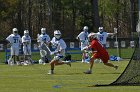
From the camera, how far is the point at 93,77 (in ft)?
81.0

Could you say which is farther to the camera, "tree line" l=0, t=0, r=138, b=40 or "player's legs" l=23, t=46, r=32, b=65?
"tree line" l=0, t=0, r=138, b=40

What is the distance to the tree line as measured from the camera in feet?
243

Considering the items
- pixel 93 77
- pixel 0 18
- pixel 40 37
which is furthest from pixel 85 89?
pixel 0 18

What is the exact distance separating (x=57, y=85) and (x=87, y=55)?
18330 mm

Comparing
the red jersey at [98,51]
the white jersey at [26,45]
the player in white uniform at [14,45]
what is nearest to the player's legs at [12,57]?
the player in white uniform at [14,45]

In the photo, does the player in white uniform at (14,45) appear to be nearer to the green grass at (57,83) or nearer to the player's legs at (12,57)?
the player's legs at (12,57)

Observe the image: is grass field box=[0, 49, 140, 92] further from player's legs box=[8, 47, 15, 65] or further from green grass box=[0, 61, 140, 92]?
player's legs box=[8, 47, 15, 65]

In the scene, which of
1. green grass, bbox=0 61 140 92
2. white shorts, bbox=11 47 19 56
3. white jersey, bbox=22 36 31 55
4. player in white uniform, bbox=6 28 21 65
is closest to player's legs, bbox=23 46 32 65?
white jersey, bbox=22 36 31 55

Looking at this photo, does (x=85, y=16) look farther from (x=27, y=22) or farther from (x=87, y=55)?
(x=87, y=55)

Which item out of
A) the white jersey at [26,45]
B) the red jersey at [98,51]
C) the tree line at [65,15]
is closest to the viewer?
the red jersey at [98,51]

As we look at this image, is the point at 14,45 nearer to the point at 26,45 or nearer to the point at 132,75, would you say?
the point at 26,45

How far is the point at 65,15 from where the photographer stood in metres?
82.1

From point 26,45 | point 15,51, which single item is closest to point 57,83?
point 15,51

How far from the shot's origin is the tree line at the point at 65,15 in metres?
74.1
